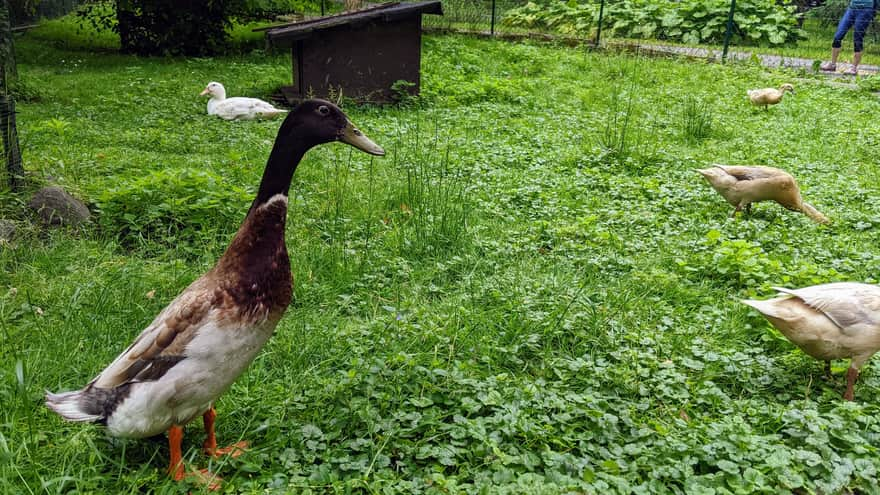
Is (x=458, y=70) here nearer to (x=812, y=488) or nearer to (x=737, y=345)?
(x=737, y=345)

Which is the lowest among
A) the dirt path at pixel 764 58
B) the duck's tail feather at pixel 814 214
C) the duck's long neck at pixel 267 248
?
the duck's tail feather at pixel 814 214

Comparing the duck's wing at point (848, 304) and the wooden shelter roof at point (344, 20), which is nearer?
the duck's wing at point (848, 304)

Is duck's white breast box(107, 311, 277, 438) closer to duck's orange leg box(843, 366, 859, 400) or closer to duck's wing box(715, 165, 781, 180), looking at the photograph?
duck's orange leg box(843, 366, 859, 400)

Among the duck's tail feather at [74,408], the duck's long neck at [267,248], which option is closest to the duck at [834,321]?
the duck's long neck at [267,248]

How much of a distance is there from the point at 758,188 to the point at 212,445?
4355mm

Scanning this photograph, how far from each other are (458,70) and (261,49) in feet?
13.3

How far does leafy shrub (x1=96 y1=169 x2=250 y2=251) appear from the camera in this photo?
4.60 m

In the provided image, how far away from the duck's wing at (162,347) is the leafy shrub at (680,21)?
1475cm

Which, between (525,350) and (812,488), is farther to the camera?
(525,350)

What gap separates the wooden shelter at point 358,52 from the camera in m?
8.61

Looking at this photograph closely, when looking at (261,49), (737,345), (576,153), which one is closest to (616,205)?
(576,153)

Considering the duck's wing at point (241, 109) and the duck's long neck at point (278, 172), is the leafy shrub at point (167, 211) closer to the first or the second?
the duck's long neck at point (278, 172)

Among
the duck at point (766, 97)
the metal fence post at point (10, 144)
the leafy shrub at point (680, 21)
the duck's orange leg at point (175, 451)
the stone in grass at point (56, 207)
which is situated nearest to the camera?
the duck's orange leg at point (175, 451)

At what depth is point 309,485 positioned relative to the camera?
2562 millimetres
